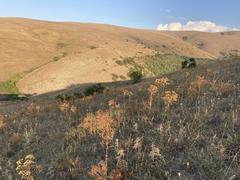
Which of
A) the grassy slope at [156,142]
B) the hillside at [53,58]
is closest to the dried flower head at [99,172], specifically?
the grassy slope at [156,142]

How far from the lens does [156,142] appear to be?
6777 mm

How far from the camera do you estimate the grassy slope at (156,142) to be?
5812 mm

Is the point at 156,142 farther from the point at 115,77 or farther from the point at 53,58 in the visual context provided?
the point at 53,58

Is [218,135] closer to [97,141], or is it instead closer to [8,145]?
[97,141]

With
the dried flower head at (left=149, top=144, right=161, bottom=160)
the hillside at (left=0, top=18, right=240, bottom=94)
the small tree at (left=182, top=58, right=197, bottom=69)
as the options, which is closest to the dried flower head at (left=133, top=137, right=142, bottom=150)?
the dried flower head at (left=149, top=144, right=161, bottom=160)

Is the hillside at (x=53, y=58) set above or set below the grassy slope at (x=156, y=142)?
below

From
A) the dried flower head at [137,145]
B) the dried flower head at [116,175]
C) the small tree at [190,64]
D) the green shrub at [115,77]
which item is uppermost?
the dried flower head at [137,145]

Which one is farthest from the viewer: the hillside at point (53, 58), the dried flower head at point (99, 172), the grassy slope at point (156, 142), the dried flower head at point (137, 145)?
the hillside at point (53, 58)

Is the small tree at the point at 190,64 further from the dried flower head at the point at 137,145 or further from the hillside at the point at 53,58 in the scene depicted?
the hillside at the point at 53,58

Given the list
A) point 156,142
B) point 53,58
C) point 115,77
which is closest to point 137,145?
point 156,142

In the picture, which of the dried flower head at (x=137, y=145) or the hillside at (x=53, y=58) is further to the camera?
the hillside at (x=53, y=58)

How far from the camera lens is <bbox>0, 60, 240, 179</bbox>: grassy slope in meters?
5.81

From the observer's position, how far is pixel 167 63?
111m

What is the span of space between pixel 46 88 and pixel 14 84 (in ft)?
27.6
